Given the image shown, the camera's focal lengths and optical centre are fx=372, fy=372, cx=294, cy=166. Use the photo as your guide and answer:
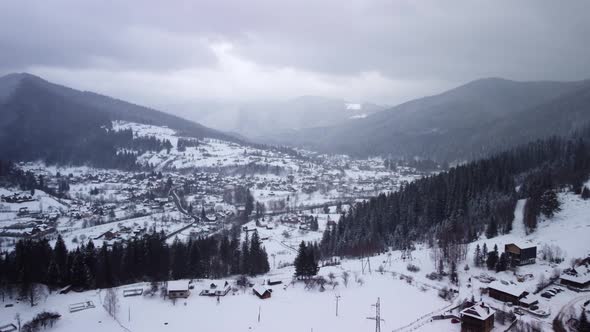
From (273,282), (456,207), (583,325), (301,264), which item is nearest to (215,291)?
(273,282)

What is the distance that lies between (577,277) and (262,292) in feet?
67.4

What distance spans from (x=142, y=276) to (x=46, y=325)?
9.24 metres

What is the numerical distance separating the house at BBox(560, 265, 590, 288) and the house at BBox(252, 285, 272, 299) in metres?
19.5

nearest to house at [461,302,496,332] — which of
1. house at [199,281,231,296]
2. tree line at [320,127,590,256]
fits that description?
tree line at [320,127,590,256]

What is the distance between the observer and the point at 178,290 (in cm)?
2422

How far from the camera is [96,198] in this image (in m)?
73.6

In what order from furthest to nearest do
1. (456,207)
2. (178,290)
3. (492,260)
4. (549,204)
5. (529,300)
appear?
(456,207) < (549,204) < (492,260) < (178,290) < (529,300)

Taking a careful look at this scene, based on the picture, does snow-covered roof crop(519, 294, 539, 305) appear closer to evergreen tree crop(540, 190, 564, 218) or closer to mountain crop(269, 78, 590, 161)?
evergreen tree crop(540, 190, 564, 218)

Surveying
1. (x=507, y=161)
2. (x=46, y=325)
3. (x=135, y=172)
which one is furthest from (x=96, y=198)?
(x=507, y=161)

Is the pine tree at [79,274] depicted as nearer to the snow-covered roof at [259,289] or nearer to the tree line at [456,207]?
A: the snow-covered roof at [259,289]

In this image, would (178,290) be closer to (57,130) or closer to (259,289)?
(259,289)

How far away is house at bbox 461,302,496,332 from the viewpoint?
18.9m

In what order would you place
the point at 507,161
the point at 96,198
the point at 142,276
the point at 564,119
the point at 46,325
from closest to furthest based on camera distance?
the point at 46,325, the point at 142,276, the point at 507,161, the point at 96,198, the point at 564,119

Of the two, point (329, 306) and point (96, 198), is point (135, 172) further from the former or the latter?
point (329, 306)
